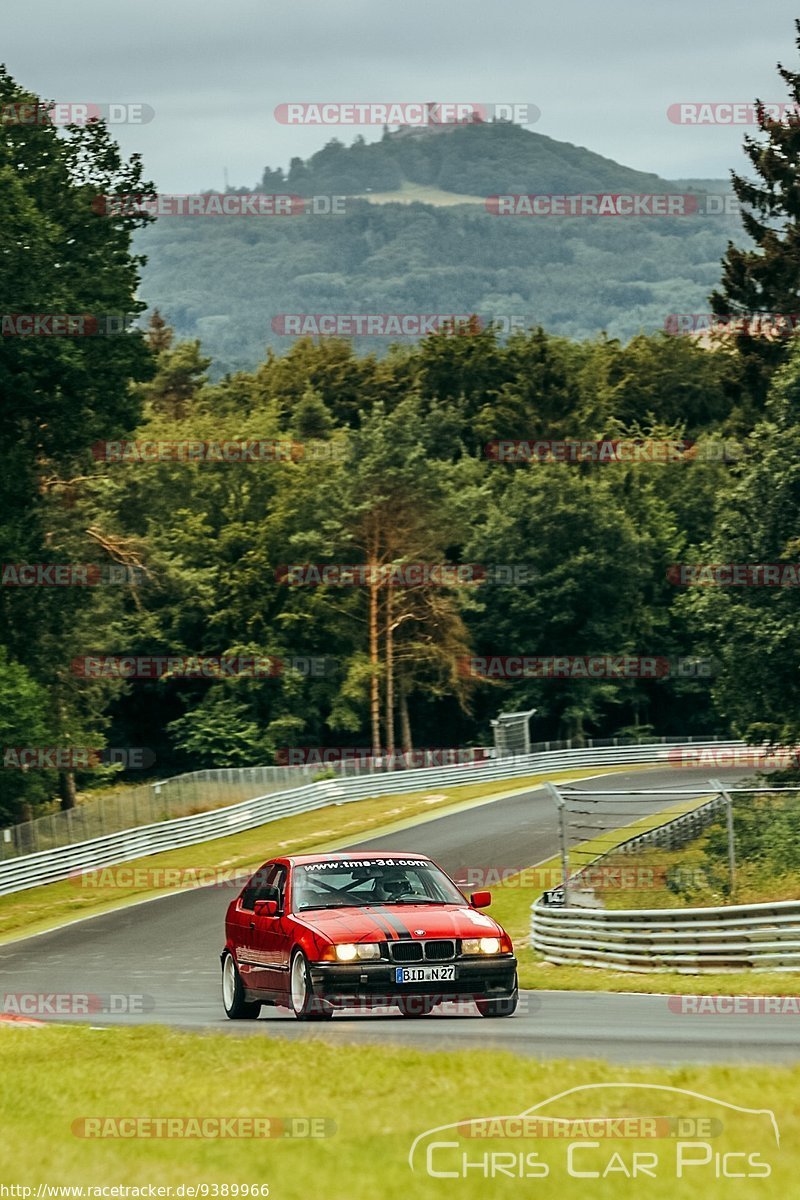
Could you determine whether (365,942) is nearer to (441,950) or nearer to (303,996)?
(441,950)

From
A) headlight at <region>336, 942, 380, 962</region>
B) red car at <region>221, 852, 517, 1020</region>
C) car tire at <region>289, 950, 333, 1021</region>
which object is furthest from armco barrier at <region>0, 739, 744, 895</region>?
headlight at <region>336, 942, 380, 962</region>

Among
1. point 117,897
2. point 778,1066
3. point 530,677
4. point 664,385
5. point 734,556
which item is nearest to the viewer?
point 778,1066

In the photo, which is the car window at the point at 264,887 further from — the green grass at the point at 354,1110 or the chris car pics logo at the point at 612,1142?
the chris car pics logo at the point at 612,1142

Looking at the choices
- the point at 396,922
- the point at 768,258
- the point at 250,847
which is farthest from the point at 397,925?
the point at 768,258

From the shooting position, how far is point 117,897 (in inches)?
1575

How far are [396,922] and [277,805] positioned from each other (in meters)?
39.7

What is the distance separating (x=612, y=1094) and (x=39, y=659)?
39915mm

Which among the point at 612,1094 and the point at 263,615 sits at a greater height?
the point at 612,1094

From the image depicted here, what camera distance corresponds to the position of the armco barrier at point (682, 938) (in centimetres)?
2005

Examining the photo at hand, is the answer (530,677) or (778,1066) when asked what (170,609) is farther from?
(778,1066)

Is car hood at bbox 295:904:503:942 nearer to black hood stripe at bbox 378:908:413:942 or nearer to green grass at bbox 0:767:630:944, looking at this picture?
black hood stripe at bbox 378:908:413:942

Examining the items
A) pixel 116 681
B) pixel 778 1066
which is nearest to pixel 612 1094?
pixel 778 1066

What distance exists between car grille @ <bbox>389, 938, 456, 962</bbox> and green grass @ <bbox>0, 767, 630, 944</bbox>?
2166 cm

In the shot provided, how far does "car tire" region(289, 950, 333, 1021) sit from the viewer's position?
47.4ft
